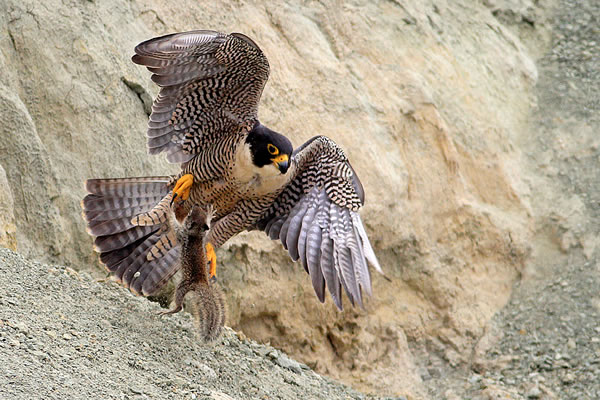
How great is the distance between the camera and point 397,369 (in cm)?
805

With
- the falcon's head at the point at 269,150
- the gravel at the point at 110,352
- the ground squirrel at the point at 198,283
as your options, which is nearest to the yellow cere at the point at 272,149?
the falcon's head at the point at 269,150

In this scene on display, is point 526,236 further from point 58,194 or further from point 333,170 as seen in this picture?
point 58,194

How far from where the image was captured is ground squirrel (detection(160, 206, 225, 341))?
528 cm

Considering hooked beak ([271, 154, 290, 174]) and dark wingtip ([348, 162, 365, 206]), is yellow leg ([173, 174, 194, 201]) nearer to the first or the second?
hooked beak ([271, 154, 290, 174])

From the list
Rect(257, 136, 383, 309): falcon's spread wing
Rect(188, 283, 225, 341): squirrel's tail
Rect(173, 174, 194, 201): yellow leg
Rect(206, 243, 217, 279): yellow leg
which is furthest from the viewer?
Rect(173, 174, 194, 201): yellow leg

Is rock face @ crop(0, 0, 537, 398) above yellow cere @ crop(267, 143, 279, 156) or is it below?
below

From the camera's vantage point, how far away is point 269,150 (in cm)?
586

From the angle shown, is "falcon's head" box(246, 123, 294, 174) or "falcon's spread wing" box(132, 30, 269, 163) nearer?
"falcon's spread wing" box(132, 30, 269, 163)

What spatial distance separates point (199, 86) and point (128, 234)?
1.20 metres

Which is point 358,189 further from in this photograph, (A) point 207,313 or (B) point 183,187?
(A) point 207,313

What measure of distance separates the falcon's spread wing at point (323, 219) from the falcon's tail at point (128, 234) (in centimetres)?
82

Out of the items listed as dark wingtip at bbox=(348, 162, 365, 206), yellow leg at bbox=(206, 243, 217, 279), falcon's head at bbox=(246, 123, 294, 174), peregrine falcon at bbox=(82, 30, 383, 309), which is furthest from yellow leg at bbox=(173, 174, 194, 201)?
dark wingtip at bbox=(348, 162, 365, 206)

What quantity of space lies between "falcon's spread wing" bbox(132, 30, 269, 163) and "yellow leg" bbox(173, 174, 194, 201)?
0.16m

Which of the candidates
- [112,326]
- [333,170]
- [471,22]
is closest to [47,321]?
[112,326]
